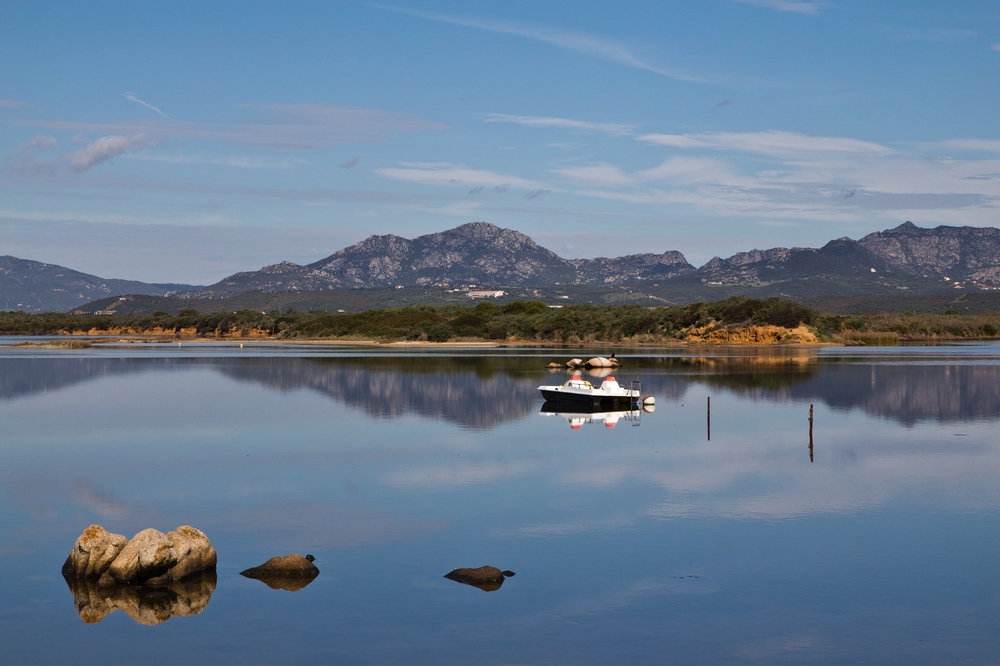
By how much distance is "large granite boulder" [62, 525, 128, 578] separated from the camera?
Answer: 628 inches

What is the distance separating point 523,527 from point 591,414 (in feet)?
75.4

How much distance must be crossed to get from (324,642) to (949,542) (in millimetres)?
11664

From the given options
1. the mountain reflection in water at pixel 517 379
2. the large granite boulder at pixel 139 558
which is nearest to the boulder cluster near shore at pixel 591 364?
the mountain reflection in water at pixel 517 379

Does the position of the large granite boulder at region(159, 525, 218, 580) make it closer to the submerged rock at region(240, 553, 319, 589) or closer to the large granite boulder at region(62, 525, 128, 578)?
the submerged rock at region(240, 553, 319, 589)

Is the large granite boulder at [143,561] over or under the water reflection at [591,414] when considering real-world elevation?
over

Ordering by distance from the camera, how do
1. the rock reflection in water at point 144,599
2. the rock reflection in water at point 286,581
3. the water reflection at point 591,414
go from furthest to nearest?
the water reflection at point 591,414 → the rock reflection in water at point 286,581 → the rock reflection in water at point 144,599

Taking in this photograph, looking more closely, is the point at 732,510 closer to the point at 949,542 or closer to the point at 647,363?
the point at 949,542

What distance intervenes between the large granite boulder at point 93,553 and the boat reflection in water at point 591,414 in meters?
23.4

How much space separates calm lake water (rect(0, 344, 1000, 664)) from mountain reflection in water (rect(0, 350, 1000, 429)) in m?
1.18

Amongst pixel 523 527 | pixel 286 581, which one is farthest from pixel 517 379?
pixel 286 581

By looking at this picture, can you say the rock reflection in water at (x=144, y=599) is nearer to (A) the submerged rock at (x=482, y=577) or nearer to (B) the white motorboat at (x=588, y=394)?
(A) the submerged rock at (x=482, y=577)

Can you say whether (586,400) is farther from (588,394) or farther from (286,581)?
(286,581)

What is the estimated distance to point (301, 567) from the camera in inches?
641

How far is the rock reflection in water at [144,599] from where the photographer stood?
1472 centimetres
